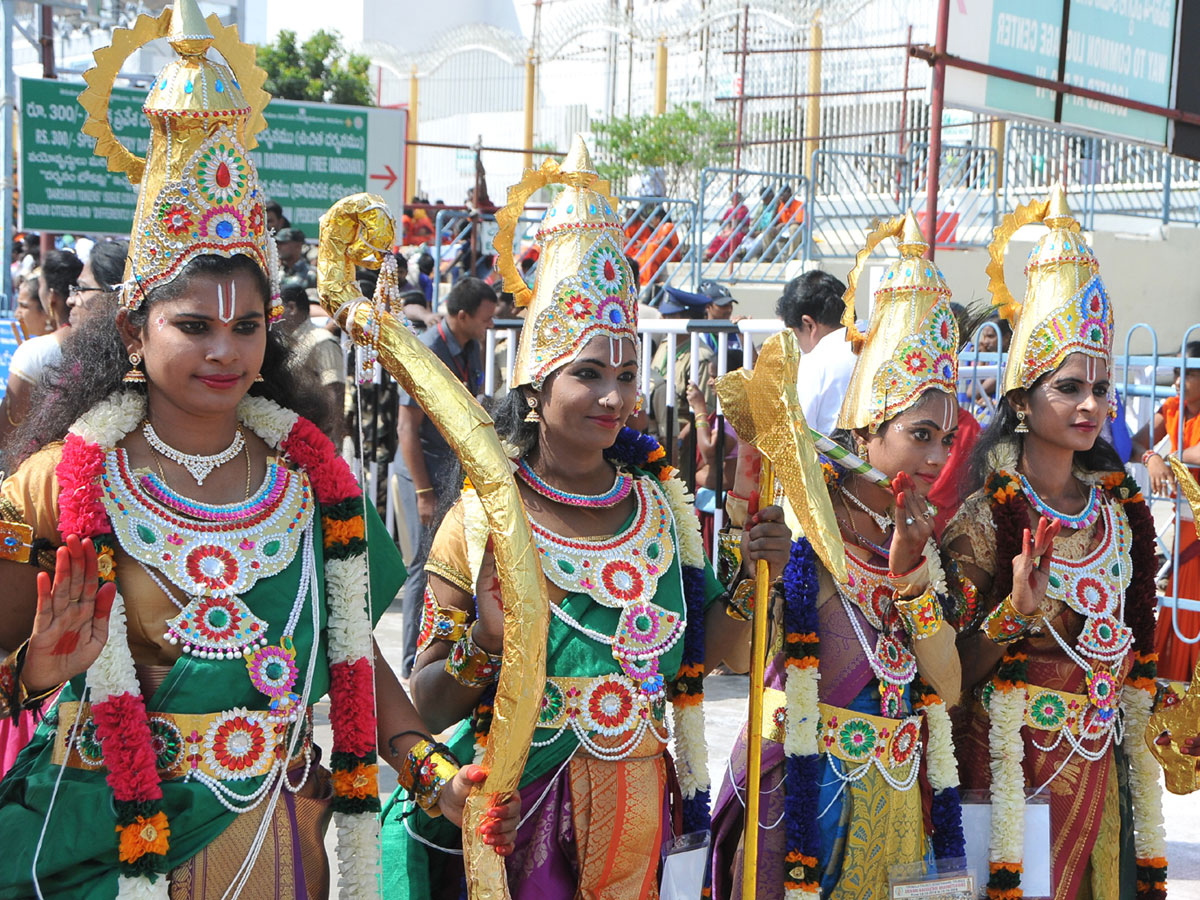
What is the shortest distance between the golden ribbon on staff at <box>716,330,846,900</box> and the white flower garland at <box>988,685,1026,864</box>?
0.86m

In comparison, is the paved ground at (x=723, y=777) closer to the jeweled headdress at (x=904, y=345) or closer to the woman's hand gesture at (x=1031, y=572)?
the woman's hand gesture at (x=1031, y=572)

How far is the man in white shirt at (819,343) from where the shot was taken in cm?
579

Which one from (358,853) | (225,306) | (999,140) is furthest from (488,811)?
(999,140)

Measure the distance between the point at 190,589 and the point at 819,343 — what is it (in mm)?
4150

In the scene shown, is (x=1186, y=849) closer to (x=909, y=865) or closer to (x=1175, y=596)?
→ (x=1175, y=596)

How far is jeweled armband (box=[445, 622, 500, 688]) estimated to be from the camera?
9.59 ft

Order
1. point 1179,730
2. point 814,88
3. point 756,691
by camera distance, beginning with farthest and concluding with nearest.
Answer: point 814,88
point 1179,730
point 756,691

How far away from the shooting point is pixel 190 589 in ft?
8.13

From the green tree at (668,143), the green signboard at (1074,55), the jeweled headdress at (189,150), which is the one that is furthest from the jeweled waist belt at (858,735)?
the green tree at (668,143)

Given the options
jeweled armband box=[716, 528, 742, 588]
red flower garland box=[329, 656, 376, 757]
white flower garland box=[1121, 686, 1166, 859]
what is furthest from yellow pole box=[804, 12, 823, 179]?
red flower garland box=[329, 656, 376, 757]

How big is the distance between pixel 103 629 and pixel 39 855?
407mm

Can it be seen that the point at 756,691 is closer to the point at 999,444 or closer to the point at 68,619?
the point at 999,444

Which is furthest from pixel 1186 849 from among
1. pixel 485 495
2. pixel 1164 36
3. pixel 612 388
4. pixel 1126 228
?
pixel 1126 228

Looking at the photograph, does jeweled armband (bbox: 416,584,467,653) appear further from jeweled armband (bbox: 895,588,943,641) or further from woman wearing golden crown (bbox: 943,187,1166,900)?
woman wearing golden crown (bbox: 943,187,1166,900)
